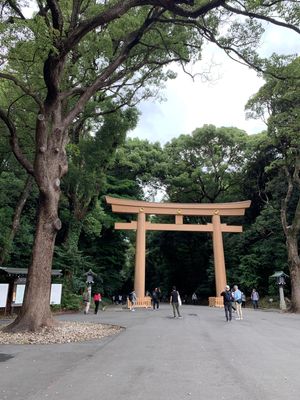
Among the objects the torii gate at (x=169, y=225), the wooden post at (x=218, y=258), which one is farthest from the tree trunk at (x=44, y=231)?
the wooden post at (x=218, y=258)

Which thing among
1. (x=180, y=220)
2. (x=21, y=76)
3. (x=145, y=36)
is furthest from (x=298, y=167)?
(x=21, y=76)

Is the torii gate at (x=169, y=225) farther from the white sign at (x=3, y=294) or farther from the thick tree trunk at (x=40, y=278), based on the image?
the thick tree trunk at (x=40, y=278)

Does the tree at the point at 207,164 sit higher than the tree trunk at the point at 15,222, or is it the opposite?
the tree at the point at 207,164

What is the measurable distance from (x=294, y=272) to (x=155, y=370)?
55.3 feet

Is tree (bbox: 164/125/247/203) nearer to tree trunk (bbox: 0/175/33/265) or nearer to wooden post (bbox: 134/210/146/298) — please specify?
wooden post (bbox: 134/210/146/298)

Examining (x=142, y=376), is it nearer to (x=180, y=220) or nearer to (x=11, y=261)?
(x=11, y=261)

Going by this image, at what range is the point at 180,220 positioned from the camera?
1059 inches

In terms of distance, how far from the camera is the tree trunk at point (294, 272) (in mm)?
19484

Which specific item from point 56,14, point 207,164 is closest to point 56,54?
point 56,14

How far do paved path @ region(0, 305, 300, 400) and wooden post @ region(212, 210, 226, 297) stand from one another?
1627 centimetres

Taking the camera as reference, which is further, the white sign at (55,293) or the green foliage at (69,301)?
the green foliage at (69,301)

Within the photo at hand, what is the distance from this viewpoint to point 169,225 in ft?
86.9

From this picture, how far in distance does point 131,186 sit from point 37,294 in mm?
23831

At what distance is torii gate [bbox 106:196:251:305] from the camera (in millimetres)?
24984
